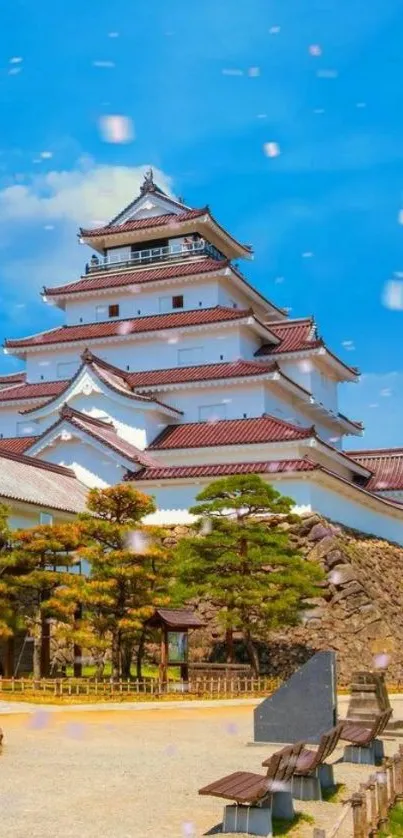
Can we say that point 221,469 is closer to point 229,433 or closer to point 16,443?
point 229,433

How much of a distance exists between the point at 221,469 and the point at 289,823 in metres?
22.8

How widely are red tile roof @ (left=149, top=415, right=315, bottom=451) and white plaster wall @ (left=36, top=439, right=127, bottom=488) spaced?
1.90m

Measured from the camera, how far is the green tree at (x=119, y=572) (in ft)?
72.9

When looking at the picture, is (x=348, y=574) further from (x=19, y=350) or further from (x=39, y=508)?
(x=19, y=350)

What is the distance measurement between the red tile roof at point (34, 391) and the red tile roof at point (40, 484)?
6353 mm

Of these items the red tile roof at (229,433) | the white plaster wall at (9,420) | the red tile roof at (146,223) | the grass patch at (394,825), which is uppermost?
the red tile roof at (146,223)

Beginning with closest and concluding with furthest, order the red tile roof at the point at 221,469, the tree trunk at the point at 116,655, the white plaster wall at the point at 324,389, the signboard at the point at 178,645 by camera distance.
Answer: the tree trunk at the point at 116,655 → the signboard at the point at 178,645 → the red tile roof at the point at 221,469 → the white plaster wall at the point at 324,389

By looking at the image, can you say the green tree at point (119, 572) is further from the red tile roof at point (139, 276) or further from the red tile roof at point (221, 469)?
the red tile roof at point (139, 276)

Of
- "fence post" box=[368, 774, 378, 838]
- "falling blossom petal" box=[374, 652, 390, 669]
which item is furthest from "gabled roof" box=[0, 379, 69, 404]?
"fence post" box=[368, 774, 378, 838]

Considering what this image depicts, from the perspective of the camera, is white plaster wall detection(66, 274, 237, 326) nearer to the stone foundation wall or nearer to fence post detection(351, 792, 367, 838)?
the stone foundation wall

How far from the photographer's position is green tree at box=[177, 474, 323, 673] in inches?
963

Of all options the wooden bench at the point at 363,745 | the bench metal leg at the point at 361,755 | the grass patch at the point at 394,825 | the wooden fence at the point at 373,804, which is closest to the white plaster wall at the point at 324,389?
the wooden bench at the point at 363,745

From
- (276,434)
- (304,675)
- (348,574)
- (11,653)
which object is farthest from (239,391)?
(304,675)

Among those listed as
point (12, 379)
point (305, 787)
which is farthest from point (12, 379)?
point (305, 787)
